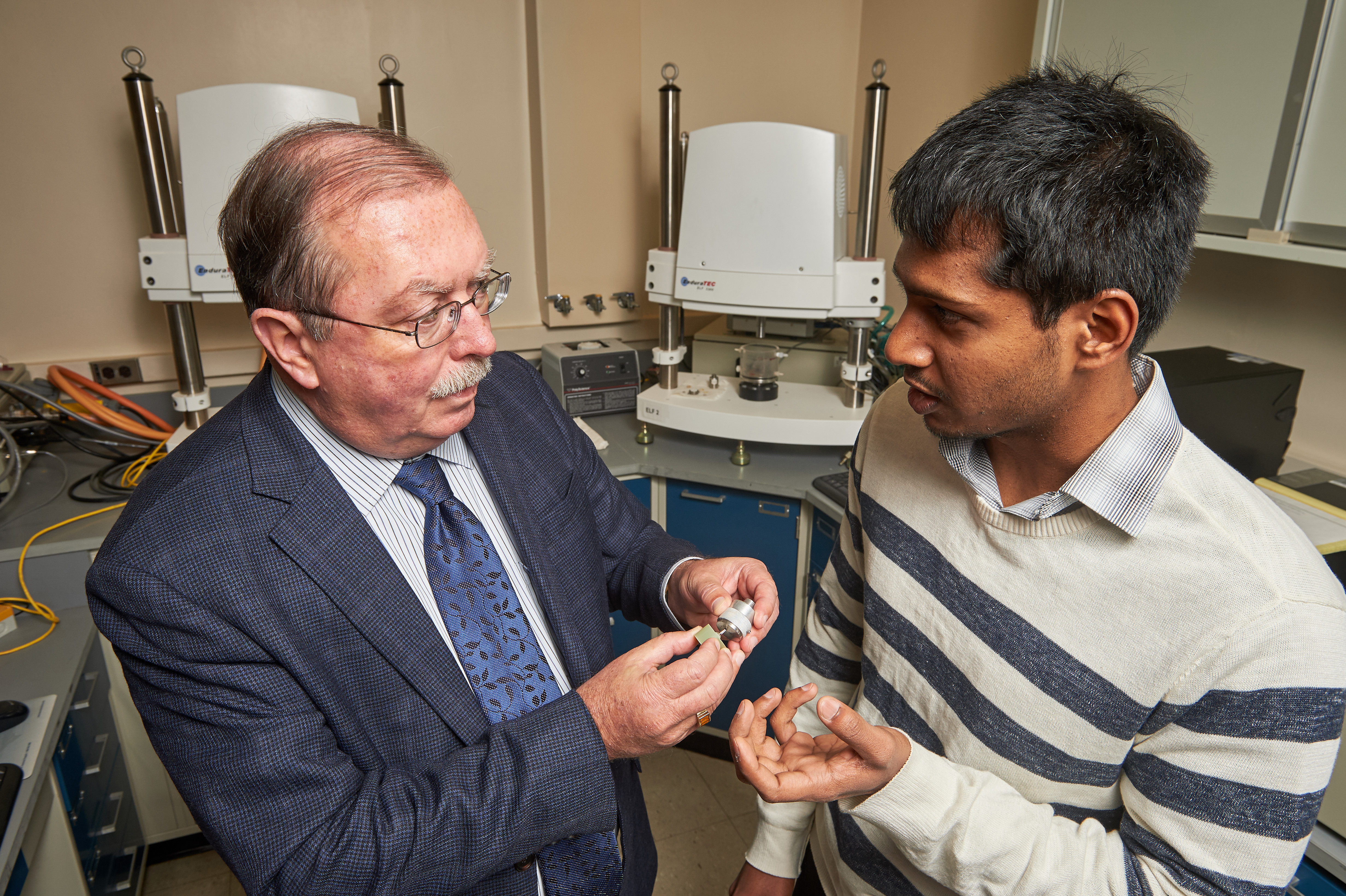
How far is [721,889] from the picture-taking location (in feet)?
6.71

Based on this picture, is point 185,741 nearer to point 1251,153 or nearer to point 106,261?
point 1251,153

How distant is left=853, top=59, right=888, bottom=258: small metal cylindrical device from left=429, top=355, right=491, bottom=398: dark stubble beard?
53.3 inches

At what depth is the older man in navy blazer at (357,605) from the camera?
814 millimetres

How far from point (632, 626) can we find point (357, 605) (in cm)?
157

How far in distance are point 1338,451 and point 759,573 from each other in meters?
1.41

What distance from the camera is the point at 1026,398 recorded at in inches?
31.2

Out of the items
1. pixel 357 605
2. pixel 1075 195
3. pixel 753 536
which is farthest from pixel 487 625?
pixel 753 536

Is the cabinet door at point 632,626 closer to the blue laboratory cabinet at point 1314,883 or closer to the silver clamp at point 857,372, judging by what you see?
the silver clamp at point 857,372

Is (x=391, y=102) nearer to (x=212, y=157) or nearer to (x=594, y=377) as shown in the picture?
(x=212, y=157)

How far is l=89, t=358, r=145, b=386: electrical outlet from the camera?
235cm

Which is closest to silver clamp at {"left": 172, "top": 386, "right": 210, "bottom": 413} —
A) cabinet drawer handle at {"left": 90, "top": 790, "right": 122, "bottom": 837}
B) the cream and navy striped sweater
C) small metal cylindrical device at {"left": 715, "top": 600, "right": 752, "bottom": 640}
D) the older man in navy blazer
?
cabinet drawer handle at {"left": 90, "top": 790, "right": 122, "bottom": 837}

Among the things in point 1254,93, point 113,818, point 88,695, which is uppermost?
point 1254,93

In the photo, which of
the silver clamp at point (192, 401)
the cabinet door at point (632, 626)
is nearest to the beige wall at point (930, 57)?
the cabinet door at point (632, 626)

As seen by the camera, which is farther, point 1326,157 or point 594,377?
point 594,377
